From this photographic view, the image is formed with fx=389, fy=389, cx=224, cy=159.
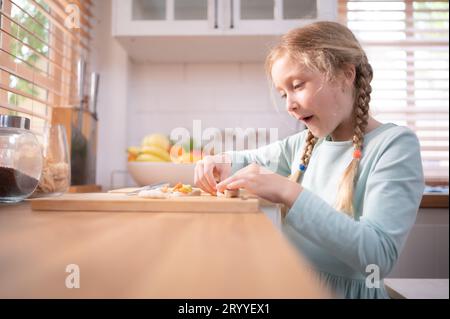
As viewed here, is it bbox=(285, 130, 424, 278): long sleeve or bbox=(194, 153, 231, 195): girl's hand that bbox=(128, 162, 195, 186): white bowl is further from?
bbox=(285, 130, 424, 278): long sleeve

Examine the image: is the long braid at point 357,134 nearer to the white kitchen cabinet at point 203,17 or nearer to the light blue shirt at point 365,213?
the light blue shirt at point 365,213

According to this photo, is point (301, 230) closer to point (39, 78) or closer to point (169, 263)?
point (169, 263)

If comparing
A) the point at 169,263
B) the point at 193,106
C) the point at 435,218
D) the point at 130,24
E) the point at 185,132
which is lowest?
the point at 435,218

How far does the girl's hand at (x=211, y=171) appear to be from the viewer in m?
0.74

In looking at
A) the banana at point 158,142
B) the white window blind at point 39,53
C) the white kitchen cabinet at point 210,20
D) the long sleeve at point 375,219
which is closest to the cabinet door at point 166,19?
the white kitchen cabinet at point 210,20

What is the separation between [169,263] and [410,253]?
1.37 m

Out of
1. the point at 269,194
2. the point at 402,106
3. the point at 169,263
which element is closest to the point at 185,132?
the point at 402,106

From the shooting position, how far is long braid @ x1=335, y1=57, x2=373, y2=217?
0.64 meters

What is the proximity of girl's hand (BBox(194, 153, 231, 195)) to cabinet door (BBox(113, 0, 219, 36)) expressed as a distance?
68cm

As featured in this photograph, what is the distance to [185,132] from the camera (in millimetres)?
1590

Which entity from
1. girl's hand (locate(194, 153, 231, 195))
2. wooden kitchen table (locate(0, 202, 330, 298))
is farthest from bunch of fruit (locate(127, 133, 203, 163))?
wooden kitchen table (locate(0, 202, 330, 298))

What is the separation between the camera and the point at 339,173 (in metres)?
0.75
